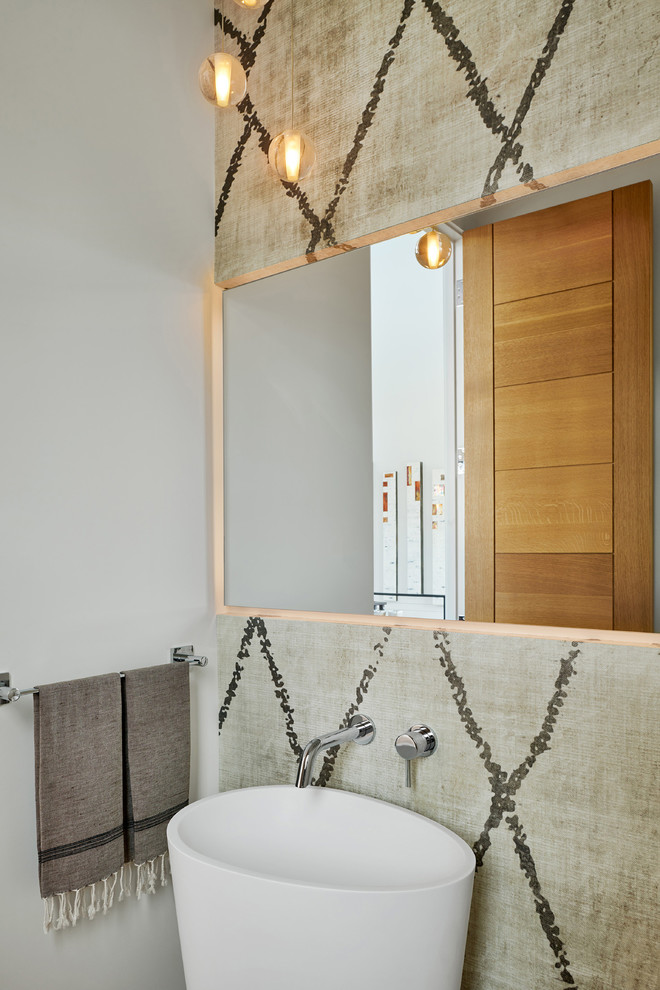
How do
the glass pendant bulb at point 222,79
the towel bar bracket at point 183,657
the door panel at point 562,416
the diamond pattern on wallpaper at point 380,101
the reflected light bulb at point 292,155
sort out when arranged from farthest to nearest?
the towel bar bracket at point 183,657, the reflected light bulb at point 292,155, the glass pendant bulb at point 222,79, the diamond pattern on wallpaper at point 380,101, the door panel at point 562,416

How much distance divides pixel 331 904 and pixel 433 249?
3.95 ft

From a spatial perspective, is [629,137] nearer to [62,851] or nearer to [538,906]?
[538,906]

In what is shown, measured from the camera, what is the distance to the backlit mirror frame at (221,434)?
116 centimetres

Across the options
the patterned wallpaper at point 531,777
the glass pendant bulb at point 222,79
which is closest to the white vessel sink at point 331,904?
the patterned wallpaper at point 531,777

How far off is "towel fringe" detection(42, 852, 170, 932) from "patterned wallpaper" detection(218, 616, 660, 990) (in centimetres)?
43

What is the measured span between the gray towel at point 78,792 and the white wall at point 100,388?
0.05 m

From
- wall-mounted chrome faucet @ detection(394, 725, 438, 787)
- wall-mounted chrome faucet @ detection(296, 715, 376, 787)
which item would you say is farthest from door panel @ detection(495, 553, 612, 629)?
wall-mounted chrome faucet @ detection(296, 715, 376, 787)

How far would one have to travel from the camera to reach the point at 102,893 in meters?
1.43

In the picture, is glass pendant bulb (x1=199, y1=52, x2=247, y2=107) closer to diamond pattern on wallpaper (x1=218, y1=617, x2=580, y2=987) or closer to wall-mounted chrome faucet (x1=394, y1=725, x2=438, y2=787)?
diamond pattern on wallpaper (x1=218, y1=617, x2=580, y2=987)

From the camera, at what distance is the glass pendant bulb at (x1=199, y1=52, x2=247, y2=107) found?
53.7 inches

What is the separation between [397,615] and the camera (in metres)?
1.45

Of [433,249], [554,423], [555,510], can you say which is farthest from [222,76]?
[555,510]

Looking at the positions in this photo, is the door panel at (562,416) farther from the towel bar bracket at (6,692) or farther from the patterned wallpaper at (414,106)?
the towel bar bracket at (6,692)

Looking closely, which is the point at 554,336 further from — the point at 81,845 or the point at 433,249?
the point at 81,845
